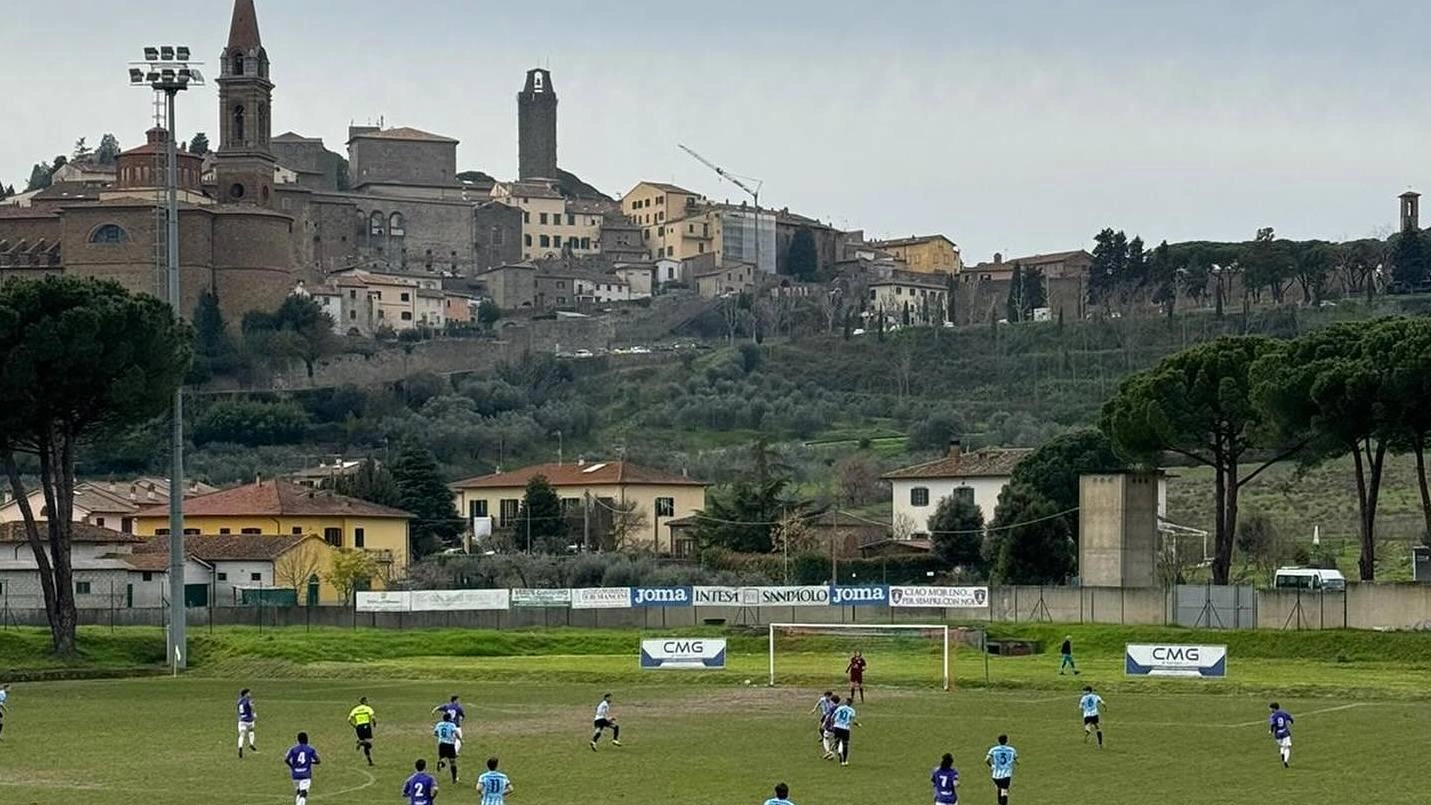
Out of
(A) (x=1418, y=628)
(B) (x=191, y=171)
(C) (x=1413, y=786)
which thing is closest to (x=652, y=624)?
(A) (x=1418, y=628)

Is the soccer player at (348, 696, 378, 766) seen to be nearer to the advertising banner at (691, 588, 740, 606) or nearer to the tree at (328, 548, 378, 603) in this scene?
the advertising banner at (691, 588, 740, 606)

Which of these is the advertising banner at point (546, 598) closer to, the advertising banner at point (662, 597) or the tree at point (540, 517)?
the advertising banner at point (662, 597)

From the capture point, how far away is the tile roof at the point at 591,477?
119500mm

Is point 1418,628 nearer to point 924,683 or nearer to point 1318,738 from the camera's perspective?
point 924,683

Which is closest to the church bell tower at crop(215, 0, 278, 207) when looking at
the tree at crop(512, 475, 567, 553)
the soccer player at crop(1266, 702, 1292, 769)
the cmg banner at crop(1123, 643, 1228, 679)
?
the tree at crop(512, 475, 567, 553)

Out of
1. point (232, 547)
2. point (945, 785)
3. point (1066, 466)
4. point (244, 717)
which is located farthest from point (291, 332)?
point (945, 785)

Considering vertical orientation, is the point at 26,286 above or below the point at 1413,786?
above

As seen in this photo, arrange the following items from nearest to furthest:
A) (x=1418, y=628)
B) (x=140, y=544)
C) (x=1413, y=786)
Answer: (x=1413, y=786) < (x=1418, y=628) < (x=140, y=544)

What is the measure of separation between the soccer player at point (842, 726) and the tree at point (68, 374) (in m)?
35.8

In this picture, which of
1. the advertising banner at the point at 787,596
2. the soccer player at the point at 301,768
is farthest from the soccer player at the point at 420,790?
the advertising banner at the point at 787,596

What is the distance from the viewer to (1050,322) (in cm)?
18825

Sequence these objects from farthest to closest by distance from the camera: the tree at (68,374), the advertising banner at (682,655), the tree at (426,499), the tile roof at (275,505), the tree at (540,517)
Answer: the tree at (426,499) < the tree at (540,517) < the tile roof at (275,505) < the tree at (68,374) < the advertising banner at (682,655)

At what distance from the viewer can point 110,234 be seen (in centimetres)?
17662

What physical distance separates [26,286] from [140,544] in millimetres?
27851
